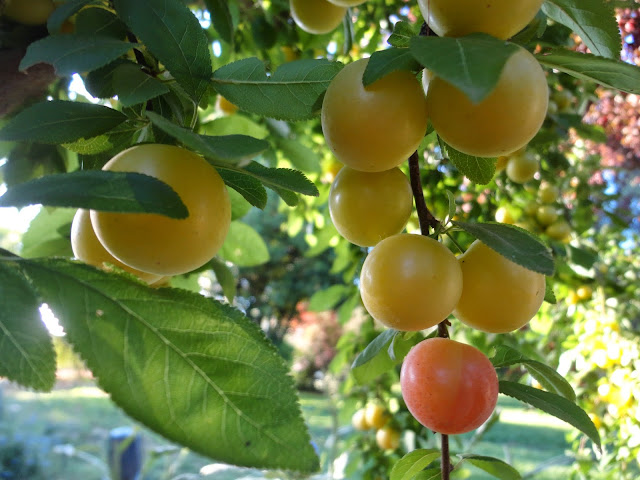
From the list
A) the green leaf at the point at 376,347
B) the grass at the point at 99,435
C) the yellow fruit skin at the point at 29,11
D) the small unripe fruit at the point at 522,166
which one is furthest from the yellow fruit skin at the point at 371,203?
the grass at the point at 99,435

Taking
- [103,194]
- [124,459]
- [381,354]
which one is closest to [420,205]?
[381,354]

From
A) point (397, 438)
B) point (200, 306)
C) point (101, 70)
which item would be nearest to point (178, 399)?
point (200, 306)

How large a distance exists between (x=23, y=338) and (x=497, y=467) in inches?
19.8

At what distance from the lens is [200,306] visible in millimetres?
397

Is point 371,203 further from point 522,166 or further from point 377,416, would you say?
point 377,416

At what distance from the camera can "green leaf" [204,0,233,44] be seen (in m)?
0.82

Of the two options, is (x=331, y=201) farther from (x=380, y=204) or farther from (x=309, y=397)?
(x=309, y=397)

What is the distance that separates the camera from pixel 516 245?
17.5 inches

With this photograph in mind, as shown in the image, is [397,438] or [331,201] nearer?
[331,201]

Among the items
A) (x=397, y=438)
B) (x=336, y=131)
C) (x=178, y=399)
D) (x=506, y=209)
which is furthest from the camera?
(x=397, y=438)

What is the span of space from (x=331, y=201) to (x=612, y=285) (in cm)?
160

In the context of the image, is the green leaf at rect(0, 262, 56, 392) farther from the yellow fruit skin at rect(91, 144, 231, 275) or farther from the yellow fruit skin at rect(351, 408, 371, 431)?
the yellow fruit skin at rect(351, 408, 371, 431)

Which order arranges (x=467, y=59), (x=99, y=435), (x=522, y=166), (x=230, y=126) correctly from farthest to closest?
1. (x=99, y=435)
2. (x=522, y=166)
3. (x=230, y=126)
4. (x=467, y=59)

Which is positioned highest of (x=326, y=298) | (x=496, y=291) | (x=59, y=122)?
(x=59, y=122)
